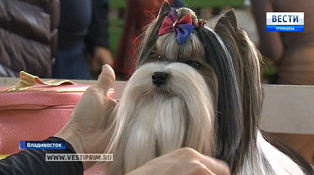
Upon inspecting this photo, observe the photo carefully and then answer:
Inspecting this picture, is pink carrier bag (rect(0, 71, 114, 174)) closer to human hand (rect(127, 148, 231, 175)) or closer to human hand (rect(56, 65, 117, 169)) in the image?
human hand (rect(56, 65, 117, 169))

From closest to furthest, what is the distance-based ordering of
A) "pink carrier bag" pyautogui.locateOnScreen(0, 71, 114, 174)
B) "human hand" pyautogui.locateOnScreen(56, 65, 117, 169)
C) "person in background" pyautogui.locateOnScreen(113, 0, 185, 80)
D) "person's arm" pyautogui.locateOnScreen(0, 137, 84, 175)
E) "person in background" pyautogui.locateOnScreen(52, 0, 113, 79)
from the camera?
"person's arm" pyautogui.locateOnScreen(0, 137, 84, 175) < "human hand" pyautogui.locateOnScreen(56, 65, 117, 169) < "pink carrier bag" pyautogui.locateOnScreen(0, 71, 114, 174) < "person in background" pyautogui.locateOnScreen(113, 0, 185, 80) < "person in background" pyautogui.locateOnScreen(52, 0, 113, 79)

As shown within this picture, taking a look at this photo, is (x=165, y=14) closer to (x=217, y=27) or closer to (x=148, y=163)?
(x=217, y=27)

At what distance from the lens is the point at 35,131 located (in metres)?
1.30

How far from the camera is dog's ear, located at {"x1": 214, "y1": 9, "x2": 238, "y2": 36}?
1.03 metres

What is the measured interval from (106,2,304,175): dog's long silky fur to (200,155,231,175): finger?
3cm

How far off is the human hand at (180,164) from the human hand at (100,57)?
100 centimetres

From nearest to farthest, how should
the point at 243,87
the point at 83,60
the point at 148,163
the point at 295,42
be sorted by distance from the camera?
the point at 148,163
the point at 243,87
the point at 295,42
the point at 83,60

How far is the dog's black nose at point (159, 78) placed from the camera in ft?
3.15

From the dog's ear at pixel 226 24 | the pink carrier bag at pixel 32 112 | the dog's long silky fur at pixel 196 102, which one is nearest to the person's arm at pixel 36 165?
the dog's long silky fur at pixel 196 102

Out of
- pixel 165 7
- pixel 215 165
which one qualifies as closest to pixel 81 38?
pixel 165 7

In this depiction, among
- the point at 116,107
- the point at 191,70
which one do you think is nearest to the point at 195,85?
the point at 191,70

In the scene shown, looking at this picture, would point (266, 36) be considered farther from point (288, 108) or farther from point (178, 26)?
point (178, 26)

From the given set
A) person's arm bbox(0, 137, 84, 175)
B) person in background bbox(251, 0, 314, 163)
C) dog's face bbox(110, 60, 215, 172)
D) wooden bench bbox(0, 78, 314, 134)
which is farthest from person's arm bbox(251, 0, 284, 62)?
person's arm bbox(0, 137, 84, 175)

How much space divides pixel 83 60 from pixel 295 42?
0.85 meters
